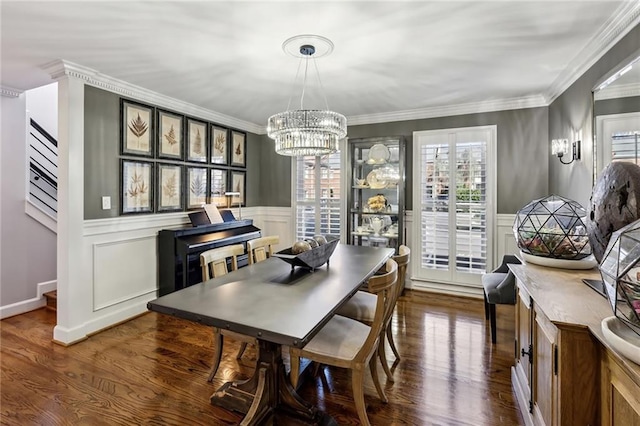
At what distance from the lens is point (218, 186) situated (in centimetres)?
457

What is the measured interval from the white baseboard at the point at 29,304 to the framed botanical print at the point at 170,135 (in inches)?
84.9

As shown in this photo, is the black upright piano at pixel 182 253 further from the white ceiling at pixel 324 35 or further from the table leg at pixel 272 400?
the table leg at pixel 272 400

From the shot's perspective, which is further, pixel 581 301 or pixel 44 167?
pixel 44 167

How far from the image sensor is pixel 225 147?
469cm

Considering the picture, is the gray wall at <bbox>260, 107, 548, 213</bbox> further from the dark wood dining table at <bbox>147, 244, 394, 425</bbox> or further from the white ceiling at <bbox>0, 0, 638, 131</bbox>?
the dark wood dining table at <bbox>147, 244, 394, 425</bbox>

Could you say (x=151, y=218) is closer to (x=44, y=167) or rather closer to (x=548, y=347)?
(x=44, y=167)

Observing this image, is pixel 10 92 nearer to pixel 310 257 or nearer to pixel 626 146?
pixel 310 257

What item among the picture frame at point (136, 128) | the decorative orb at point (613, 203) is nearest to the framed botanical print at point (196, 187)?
the picture frame at point (136, 128)

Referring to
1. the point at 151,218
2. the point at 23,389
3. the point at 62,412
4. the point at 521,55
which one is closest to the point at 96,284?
the point at 151,218

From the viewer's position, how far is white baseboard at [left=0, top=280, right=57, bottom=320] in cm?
348

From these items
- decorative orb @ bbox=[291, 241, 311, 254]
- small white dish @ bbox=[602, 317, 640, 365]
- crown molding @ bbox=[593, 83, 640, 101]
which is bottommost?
small white dish @ bbox=[602, 317, 640, 365]

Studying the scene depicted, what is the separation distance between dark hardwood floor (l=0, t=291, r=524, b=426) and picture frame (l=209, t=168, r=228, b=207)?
184 cm

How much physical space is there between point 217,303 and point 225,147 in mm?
3461

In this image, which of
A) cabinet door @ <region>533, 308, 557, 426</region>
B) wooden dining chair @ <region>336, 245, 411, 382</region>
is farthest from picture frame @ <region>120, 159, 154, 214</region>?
cabinet door @ <region>533, 308, 557, 426</region>
